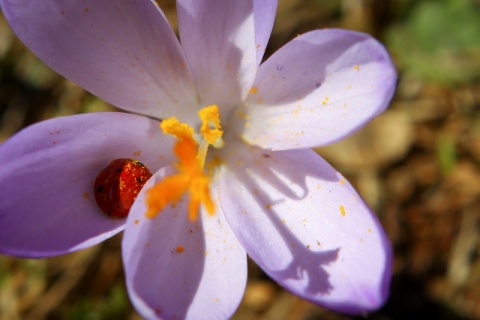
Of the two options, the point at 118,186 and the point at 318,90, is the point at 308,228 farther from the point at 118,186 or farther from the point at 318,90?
the point at 118,186

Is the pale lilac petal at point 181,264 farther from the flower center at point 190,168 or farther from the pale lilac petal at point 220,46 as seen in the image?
the pale lilac petal at point 220,46

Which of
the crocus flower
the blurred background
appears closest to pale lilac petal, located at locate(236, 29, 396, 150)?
the crocus flower

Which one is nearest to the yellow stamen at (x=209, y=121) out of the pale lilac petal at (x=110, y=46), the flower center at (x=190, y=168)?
the flower center at (x=190, y=168)

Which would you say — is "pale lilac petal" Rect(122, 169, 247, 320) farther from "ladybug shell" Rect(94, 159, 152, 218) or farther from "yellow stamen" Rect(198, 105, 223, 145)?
"yellow stamen" Rect(198, 105, 223, 145)

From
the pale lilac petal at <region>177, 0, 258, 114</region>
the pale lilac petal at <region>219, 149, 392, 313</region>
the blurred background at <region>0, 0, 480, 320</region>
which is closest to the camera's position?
the pale lilac petal at <region>219, 149, 392, 313</region>

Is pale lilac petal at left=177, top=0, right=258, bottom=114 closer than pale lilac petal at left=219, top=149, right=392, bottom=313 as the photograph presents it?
No

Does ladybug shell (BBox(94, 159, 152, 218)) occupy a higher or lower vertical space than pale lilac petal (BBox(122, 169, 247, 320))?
higher

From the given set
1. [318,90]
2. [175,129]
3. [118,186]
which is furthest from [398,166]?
[118,186]
